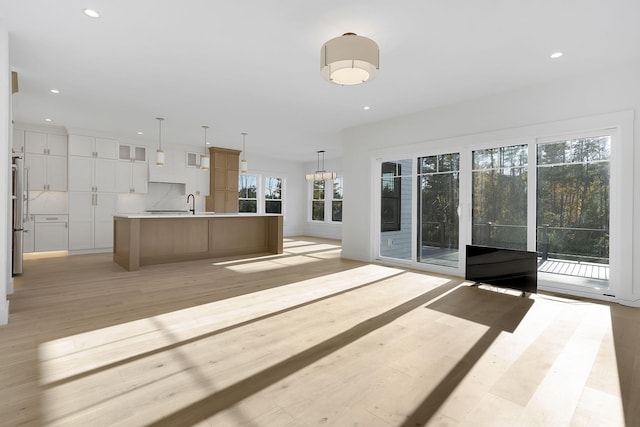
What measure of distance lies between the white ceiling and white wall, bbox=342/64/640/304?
21 centimetres

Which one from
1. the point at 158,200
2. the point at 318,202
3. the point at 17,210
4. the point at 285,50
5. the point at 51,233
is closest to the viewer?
the point at 285,50

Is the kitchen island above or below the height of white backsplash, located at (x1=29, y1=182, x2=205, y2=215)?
below

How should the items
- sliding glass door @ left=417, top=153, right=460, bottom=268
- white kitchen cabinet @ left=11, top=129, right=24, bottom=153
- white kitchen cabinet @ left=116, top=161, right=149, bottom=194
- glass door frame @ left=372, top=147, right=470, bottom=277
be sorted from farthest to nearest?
white kitchen cabinet @ left=116, top=161, right=149, bottom=194 < white kitchen cabinet @ left=11, top=129, right=24, bottom=153 < sliding glass door @ left=417, top=153, right=460, bottom=268 < glass door frame @ left=372, top=147, right=470, bottom=277

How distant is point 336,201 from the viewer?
35.9 ft

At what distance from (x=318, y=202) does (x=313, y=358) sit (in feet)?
30.8

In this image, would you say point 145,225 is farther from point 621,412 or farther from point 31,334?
point 621,412

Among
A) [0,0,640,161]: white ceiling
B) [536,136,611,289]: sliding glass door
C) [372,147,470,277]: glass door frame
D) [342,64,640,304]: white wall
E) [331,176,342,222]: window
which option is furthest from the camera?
[331,176,342,222]: window

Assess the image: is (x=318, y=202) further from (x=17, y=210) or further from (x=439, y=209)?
(x=17, y=210)

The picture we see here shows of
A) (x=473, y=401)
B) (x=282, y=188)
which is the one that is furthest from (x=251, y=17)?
(x=282, y=188)

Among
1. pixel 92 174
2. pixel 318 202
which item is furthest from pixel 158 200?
pixel 318 202

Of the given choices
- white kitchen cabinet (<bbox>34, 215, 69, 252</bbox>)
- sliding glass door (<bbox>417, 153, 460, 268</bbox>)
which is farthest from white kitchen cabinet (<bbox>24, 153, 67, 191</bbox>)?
sliding glass door (<bbox>417, 153, 460, 268</bbox>)

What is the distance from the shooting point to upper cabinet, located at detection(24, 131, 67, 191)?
22.2 feet

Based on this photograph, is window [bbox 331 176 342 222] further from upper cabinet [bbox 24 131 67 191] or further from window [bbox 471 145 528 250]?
upper cabinet [bbox 24 131 67 191]

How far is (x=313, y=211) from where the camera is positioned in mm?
11766
